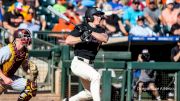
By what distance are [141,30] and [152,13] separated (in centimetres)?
121

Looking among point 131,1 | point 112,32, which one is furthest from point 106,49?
point 131,1

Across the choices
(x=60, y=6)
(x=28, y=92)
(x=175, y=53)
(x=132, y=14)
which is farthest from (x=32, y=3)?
(x=28, y=92)

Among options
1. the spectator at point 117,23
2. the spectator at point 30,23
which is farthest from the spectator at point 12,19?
the spectator at point 117,23

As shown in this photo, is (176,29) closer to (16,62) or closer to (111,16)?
(111,16)

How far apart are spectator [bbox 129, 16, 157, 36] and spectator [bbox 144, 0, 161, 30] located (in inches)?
28.6

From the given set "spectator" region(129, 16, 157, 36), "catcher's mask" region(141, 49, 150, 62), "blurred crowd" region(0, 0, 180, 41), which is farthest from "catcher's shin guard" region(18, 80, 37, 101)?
"spectator" region(129, 16, 157, 36)

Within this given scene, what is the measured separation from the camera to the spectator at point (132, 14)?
14859 mm

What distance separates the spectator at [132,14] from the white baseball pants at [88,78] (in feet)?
18.1

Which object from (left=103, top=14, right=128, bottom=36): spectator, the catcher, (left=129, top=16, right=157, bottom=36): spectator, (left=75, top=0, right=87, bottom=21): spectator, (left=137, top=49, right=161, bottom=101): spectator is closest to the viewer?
the catcher

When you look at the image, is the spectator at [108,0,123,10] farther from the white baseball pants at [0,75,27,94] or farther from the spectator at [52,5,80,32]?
the white baseball pants at [0,75,27,94]

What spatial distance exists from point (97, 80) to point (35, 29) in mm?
5725

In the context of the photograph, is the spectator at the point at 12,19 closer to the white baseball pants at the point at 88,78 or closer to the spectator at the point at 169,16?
the spectator at the point at 169,16

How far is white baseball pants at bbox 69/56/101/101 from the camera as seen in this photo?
9.16 m

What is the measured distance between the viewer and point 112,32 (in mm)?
14227
